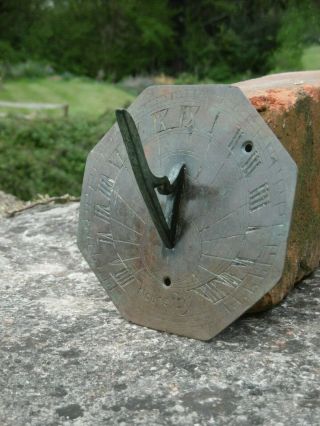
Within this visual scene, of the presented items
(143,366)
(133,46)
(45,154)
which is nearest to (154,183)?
(143,366)

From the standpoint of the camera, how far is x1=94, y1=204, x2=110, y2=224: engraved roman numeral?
10.1 feet

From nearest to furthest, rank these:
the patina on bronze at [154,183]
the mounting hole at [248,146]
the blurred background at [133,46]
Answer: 1. the patina on bronze at [154,183]
2. the mounting hole at [248,146]
3. the blurred background at [133,46]

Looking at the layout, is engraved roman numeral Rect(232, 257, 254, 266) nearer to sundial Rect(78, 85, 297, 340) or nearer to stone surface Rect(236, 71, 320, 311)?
sundial Rect(78, 85, 297, 340)

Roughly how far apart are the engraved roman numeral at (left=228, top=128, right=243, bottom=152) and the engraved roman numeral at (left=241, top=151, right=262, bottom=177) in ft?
0.28

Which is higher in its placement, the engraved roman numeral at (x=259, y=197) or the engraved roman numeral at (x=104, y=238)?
the engraved roman numeral at (x=259, y=197)

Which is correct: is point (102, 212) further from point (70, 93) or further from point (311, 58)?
point (70, 93)

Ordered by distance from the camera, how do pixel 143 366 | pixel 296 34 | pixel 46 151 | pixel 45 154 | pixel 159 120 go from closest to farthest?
pixel 143 366, pixel 159 120, pixel 45 154, pixel 46 151, pixel 296 34

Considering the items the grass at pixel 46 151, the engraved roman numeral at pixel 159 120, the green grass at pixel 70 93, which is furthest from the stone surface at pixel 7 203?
the green grass at pixel 70 93

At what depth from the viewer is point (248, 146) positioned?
2.74m

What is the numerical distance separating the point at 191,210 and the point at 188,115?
39cm

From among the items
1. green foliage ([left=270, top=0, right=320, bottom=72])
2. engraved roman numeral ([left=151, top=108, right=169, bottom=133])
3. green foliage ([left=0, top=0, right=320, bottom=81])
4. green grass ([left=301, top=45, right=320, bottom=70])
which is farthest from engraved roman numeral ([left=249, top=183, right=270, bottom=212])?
green foliage ([left=0, top=0, right=320, bottom=81])

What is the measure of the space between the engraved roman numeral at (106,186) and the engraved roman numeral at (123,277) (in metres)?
0.32

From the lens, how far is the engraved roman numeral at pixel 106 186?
122 inches

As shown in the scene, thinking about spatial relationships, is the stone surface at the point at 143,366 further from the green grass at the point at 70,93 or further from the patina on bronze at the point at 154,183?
the green grass at the point at 70,93
